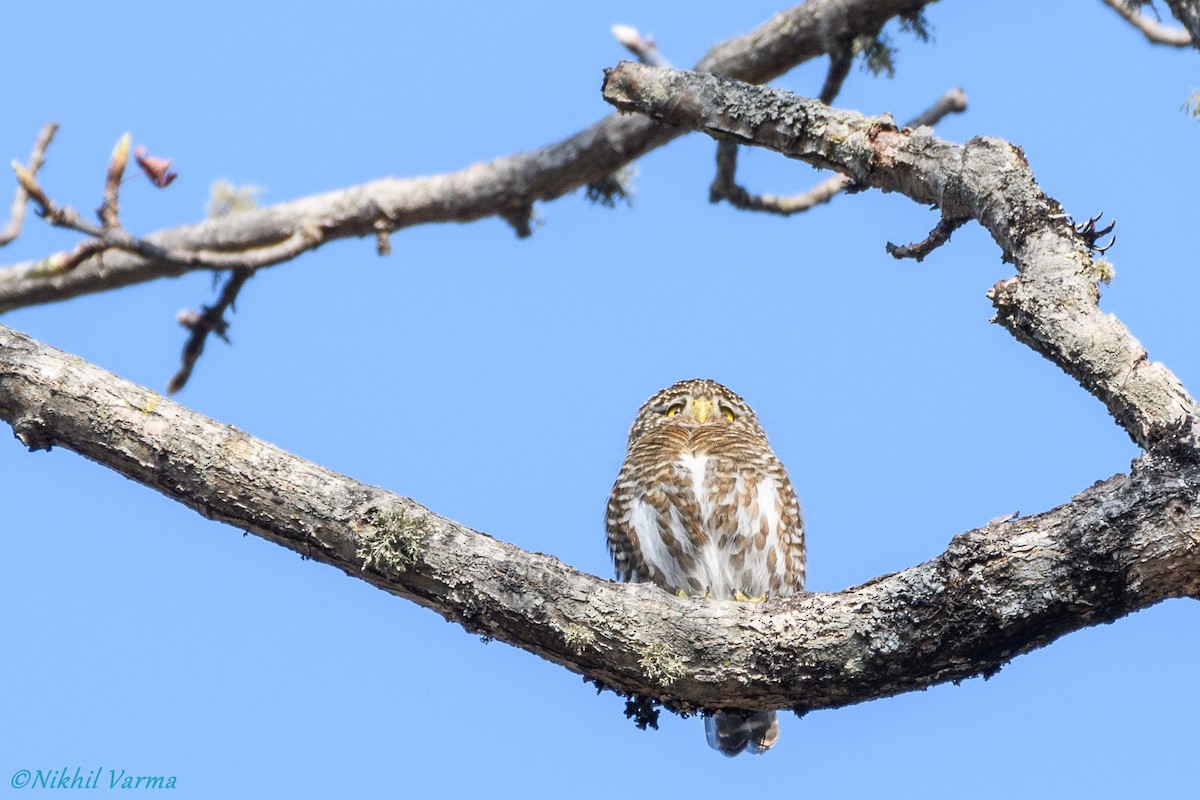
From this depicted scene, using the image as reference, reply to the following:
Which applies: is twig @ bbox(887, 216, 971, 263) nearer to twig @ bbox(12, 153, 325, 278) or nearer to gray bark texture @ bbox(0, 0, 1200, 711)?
gray bark texture @ bbox(0, 0, 1200, 711)

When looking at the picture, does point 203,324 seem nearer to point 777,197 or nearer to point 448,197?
point 448,197

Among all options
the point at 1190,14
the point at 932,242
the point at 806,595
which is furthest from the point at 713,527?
the point at 1190,14

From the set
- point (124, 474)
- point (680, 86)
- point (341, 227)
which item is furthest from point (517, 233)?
point (124, 474)

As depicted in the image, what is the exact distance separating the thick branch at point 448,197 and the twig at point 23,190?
79cm

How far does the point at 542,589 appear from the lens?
3.91 metres

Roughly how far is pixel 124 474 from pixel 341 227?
11.6ft

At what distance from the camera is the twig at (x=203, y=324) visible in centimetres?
696

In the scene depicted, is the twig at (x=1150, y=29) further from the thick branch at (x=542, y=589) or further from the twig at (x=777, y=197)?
the thick branch at (x=542, y=589)

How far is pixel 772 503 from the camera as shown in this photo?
6.01 metres

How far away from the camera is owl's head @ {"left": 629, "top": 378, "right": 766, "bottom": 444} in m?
6.74

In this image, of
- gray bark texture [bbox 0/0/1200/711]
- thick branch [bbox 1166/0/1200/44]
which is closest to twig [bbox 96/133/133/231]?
gray bark texture [bbox 0/0/1200/711]

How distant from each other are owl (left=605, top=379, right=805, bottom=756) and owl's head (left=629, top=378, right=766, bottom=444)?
0.40 metres

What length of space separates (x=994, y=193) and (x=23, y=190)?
413 cm

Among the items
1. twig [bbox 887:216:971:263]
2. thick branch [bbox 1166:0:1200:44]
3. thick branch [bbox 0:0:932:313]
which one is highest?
thick branch [bbox 0:0:932:313]
